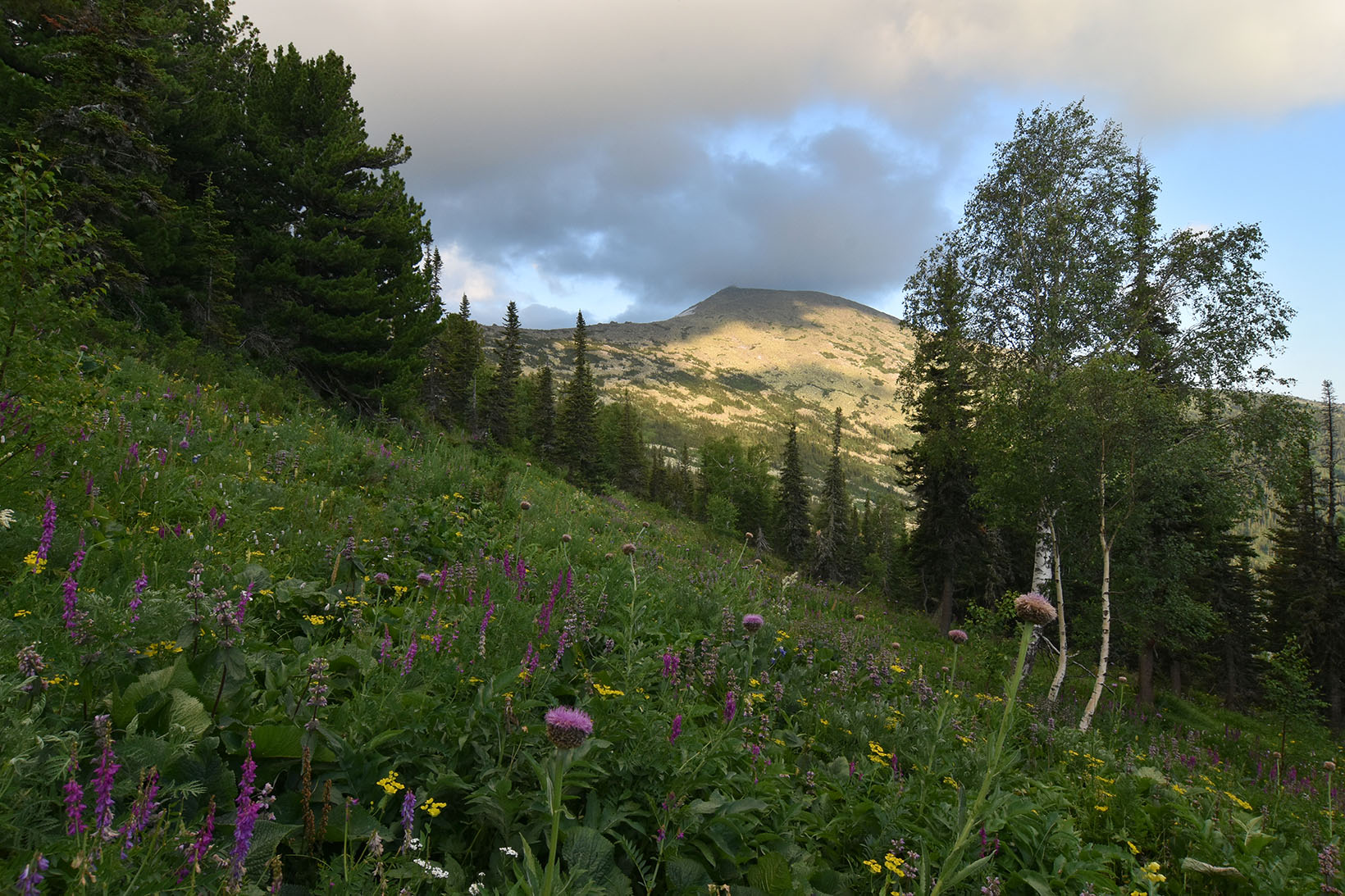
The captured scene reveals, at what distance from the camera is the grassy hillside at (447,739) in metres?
1.83

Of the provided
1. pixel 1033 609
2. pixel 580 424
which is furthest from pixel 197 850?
pixel 580 424

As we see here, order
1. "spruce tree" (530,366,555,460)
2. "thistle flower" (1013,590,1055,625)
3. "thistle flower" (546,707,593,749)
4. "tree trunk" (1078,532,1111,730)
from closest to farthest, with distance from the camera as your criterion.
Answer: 1. "thistle flower" (546,707,593,749)
2. "thistle flower" (1013,590,1055,625)
3. "tree trunk" (1078,532,1111,730)
4. "spruce tree" (530,366,555,460)

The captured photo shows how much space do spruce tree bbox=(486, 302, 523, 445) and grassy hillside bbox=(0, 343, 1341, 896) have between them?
47855 millimetres

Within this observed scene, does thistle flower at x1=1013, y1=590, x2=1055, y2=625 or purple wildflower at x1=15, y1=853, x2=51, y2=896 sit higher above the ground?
thistle flower at x1=1013, y1=590, x2=1055, y2=625

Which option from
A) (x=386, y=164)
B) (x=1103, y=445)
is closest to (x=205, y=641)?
(x=1103, y=445)

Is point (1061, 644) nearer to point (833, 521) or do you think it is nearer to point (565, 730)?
point (565, 730)

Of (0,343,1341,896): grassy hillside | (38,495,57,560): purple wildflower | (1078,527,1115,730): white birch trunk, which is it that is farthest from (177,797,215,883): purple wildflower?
(1078,527,1115,730): white birch trunk

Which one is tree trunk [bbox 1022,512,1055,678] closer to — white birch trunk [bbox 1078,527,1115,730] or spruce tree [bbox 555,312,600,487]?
white birch trunk [bbox 1078,527,1115,730]

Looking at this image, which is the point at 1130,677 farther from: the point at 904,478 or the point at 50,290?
the point at 50,290

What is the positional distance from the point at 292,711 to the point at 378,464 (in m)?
7.40

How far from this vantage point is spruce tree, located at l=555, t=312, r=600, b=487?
5072 centimetres

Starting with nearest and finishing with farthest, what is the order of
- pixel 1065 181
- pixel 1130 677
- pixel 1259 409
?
pixel 1259 409 < pixel 1065 181 < pixel 1130 677

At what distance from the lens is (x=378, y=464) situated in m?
9.12

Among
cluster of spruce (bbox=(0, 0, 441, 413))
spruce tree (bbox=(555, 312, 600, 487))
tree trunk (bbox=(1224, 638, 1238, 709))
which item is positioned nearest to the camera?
cluster of spruce (bbox=(0, 0, 441, 413))
